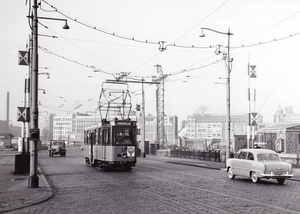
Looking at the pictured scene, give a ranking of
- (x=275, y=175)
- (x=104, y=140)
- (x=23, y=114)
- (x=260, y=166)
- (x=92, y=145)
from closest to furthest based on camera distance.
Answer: (x=275, y=175), (x=260, y=166), (x=23, y=114), (x=104, y=140), (x=92, y=145)

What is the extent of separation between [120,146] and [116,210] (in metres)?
15.8

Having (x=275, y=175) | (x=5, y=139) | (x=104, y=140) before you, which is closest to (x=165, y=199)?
(x=275, y=175)

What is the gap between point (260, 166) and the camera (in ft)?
63.4

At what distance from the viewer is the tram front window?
27.2m

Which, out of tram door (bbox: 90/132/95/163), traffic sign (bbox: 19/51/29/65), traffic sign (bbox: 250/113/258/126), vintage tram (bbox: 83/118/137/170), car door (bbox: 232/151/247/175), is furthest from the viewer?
tram door (bbox: 90/132/95/163)

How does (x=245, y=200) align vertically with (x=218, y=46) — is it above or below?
below

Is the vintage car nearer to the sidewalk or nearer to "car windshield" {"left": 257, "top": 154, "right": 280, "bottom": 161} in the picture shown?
the sidewalk

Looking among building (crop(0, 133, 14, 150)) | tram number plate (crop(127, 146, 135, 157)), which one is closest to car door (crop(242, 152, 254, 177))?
tram number plate (crop(127, 146, 135, 157))

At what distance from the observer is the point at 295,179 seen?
21.6 m

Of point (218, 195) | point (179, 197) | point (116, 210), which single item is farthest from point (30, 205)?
point (218, 195)

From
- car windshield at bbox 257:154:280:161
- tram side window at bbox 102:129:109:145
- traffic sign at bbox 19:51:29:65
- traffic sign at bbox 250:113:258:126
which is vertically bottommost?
car windshield at bbox 257:154:280:161

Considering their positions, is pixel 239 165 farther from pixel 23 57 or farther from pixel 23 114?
pixel 23 57

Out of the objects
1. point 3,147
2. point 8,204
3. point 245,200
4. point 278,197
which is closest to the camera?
point 8,204

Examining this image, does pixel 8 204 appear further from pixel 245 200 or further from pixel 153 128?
pixel 153 128
